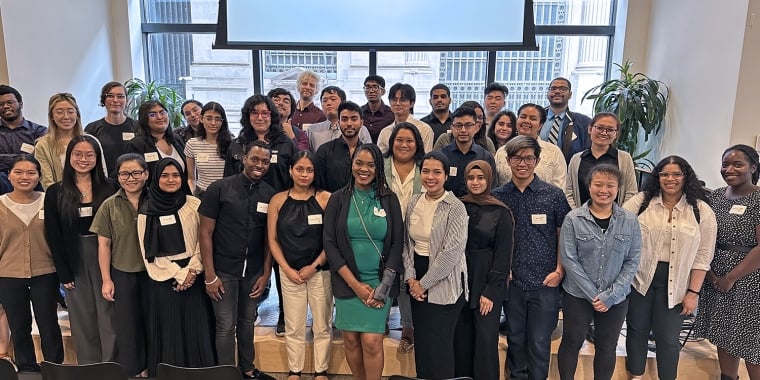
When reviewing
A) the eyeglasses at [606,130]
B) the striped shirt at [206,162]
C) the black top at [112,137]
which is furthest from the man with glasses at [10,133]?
the eyeglasses at [606,130]

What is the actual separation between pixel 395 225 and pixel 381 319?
517mm

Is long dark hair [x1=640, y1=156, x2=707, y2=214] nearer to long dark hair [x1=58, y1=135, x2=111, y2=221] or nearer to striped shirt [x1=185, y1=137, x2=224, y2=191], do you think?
striped shirt [x1=185, y1=137, x2=224, y2=191]

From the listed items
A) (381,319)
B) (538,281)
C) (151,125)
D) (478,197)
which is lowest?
(381,319)

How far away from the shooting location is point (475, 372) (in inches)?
106

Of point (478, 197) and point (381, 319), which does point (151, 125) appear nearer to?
point (381, 319)

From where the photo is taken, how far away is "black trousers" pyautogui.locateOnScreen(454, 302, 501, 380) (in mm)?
2641

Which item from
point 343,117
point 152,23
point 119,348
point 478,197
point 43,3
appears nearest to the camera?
point 478,197

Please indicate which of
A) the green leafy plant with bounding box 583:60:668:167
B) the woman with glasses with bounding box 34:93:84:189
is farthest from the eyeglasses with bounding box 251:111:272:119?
the green leafy plant with bounding box 583:60:668:167

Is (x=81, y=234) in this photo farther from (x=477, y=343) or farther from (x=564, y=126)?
(x=564, y=126)

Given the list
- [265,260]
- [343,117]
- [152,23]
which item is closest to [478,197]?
[343,117]

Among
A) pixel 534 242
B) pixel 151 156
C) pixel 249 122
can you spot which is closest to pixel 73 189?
pixel 151 156

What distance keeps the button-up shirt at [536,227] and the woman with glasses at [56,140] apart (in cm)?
278

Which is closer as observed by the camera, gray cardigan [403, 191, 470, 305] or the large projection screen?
gray cardigan [403, 191, 470, 305]

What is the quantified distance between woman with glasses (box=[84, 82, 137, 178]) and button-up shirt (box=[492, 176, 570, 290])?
2622 mm
